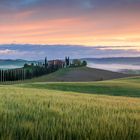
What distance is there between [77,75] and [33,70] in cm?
788

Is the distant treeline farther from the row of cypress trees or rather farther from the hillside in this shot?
the hillside

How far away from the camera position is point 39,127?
4090mm

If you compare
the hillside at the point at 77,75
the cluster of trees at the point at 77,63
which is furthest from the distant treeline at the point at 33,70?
the hillside at the point at 77,75

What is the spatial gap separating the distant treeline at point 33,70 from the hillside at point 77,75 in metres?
1.43

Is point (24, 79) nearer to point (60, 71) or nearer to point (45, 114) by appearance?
point (60, 71)

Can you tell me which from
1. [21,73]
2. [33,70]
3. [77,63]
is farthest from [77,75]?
[77,63]

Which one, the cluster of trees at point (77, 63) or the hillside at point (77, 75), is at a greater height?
the cluster of trees at point (77, 63)

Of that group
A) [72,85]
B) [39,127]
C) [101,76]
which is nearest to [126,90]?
[72,85]

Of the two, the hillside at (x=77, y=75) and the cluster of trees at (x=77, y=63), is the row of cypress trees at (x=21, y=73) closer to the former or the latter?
the hillside at (x=77, y=75)

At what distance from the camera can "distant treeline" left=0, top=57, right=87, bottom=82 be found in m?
55.2

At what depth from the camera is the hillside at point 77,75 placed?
6219 cm

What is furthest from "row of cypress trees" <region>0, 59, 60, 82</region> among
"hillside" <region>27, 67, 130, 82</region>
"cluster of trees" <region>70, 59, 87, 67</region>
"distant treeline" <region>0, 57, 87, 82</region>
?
"cluster of trees" <region>70, 59, 87, 67</region>

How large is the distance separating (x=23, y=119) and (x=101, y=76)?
66.9 metres

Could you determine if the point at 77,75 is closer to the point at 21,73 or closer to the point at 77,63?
the point at 21,73
